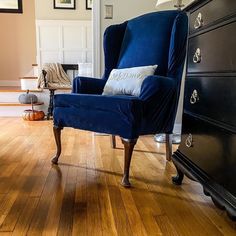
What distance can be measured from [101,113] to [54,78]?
293 cm

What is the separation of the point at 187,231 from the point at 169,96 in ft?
2.75

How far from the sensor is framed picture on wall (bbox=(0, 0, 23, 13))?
5305 millimetres

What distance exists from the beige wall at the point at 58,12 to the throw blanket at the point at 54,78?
0.97 m

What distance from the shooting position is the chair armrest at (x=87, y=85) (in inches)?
76.5

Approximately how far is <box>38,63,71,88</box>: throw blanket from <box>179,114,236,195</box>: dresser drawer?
9.26 ft

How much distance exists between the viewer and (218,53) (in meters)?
1.06

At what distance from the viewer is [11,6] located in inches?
210

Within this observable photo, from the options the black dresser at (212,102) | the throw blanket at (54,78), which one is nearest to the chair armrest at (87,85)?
the black dresser at (212,102)

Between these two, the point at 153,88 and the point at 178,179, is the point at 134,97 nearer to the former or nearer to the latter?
the point at 153,88

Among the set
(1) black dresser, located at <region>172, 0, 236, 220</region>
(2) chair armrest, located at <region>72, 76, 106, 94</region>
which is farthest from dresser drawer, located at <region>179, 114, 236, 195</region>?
(2) chair armrest, located at <region>72, 76, 106, 94</region>

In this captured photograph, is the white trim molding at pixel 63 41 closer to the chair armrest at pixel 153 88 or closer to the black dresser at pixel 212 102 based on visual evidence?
the chair armrest at pixel 153 88

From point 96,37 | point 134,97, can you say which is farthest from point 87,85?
point 96,37

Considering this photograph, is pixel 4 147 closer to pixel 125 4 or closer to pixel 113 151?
pixel 113 151

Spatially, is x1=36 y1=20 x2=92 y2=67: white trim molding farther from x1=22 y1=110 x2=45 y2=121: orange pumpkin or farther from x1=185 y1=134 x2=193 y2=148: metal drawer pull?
x1=185 y1=134 x2=193 y2=148: metal drawer pull
